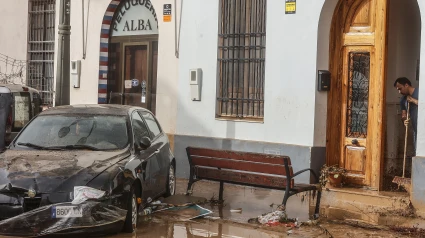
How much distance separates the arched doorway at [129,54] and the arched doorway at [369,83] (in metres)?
4.62

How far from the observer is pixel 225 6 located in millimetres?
14930

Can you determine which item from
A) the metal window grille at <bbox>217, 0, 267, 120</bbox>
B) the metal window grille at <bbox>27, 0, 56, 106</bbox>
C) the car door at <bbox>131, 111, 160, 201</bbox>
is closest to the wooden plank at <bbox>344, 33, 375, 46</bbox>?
the metal window grille at <bbox>217, 0, 267, 120</bbox>

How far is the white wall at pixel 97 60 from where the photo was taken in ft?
52.1

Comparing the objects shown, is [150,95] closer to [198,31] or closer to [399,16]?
[198,31]

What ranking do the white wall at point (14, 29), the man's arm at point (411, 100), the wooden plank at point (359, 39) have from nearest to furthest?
1. the man's arm at point (411, 100)
2. the wooden plank at point (359, 39)
3. the white wall at point (14, 29)

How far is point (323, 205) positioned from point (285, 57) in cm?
288

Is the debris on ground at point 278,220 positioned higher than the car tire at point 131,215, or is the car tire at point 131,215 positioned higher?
the car tire at point 131,215

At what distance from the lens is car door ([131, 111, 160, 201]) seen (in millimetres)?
10180

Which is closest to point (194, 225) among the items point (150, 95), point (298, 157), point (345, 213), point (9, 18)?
point (345, 213)

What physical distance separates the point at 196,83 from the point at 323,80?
280cm

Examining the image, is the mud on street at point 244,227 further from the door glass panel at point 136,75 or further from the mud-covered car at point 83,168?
the door glass panel at point 136,75

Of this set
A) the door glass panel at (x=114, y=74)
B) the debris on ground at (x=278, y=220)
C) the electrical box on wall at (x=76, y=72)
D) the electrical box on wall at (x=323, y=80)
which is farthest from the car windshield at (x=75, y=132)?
the electrical box on wall at (x=76, y=72)

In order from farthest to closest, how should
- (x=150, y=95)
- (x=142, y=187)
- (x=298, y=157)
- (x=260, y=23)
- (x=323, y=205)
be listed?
(x=150, y=95) → (x=260, y=23) → (x=298, y=157) → (x=323, y=205) → (x=142, y=187)

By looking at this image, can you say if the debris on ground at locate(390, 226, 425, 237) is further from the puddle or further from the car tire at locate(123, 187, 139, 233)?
the car tire at locate(123, 187, 139, 233)
